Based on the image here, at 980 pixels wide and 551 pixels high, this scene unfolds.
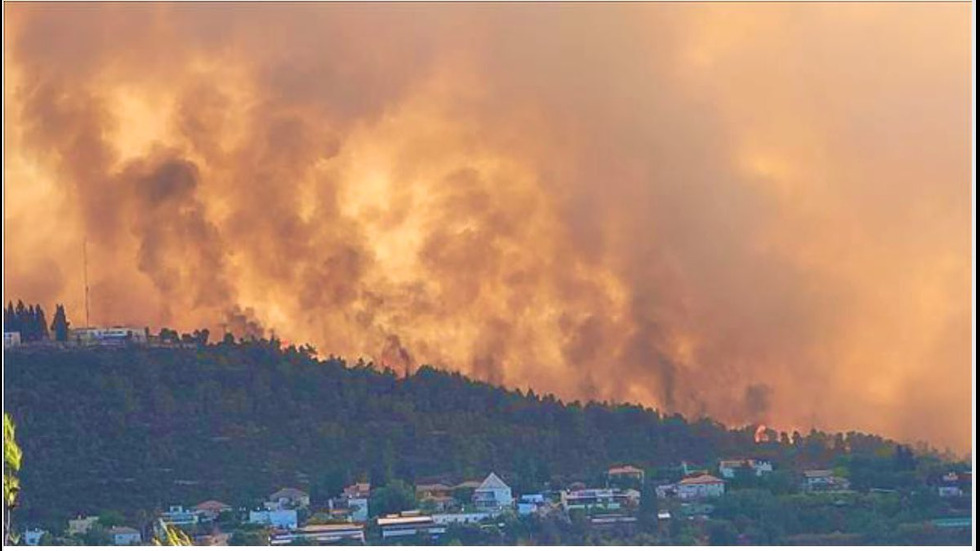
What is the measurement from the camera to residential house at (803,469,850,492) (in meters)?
7.47

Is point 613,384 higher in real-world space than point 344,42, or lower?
lower

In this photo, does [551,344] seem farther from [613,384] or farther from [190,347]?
[190,347]

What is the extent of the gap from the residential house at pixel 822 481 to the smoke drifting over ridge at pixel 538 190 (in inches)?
13.0

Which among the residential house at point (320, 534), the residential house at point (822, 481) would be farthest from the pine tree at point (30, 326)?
the residential house at point (822, 481)

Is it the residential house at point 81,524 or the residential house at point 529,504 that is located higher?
the residential house at point 81,524

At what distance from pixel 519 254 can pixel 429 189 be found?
0.56m

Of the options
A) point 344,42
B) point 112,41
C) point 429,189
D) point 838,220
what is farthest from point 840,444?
point 112,41

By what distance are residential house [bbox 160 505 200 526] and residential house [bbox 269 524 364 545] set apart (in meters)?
0.41

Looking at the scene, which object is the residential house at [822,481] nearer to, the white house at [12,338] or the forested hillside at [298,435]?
the forested hillside at [298,435]

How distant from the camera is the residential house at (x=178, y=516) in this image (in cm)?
748

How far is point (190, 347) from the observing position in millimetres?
7520

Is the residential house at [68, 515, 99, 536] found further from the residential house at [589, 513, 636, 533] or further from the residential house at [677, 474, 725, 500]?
the residential house at [677, 474, 725, 500]

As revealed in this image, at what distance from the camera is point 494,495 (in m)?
7.51

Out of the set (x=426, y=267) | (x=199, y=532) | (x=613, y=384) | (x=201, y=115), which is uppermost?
(x=201, y=115)
